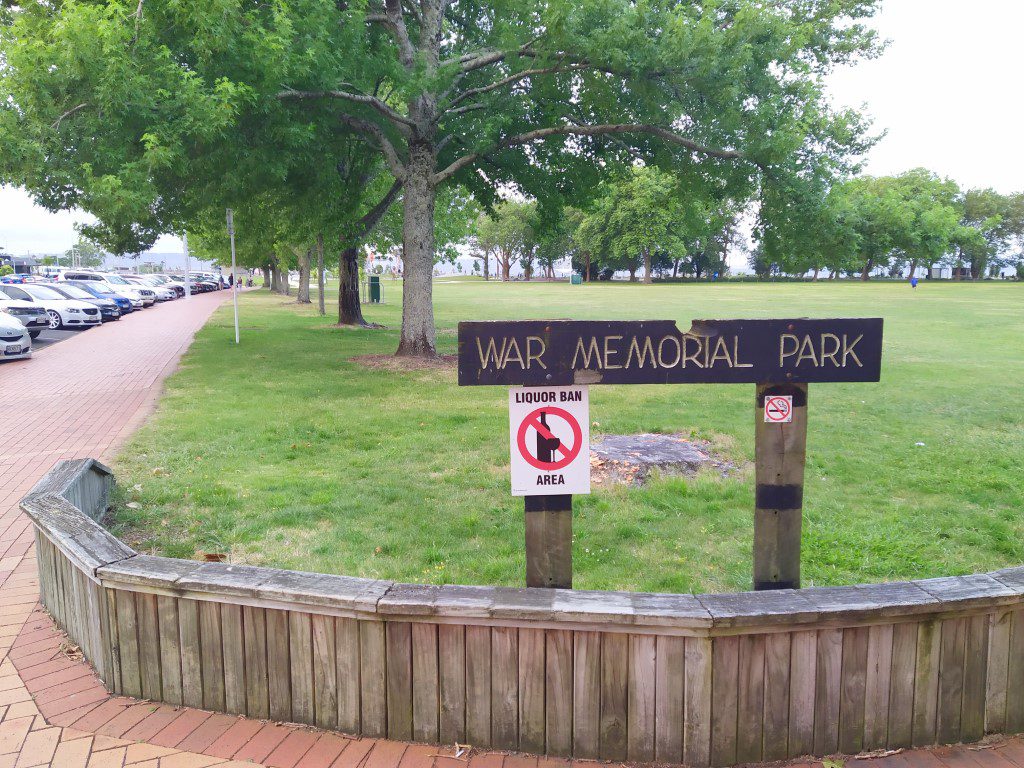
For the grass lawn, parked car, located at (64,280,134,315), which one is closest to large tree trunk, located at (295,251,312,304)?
parked car, located at (64,280,134,315)

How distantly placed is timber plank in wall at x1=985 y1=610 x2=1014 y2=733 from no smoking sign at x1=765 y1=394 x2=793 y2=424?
3.68 ft

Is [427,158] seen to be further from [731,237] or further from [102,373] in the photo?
[731,237]

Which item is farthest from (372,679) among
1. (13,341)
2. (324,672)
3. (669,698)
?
(13,341)

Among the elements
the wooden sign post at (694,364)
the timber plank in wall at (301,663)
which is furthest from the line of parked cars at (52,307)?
the wooden sign post at (694,364)

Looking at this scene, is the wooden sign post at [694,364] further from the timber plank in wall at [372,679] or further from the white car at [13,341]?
the white car at [13,341]

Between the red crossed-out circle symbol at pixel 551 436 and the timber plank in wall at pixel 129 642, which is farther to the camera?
the red crossed-out circle symbol at pixel 551 436

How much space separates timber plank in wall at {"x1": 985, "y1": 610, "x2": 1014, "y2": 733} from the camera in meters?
3.14

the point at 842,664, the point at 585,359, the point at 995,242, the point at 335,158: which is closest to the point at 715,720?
the point at 842,664

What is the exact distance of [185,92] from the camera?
11.1 m

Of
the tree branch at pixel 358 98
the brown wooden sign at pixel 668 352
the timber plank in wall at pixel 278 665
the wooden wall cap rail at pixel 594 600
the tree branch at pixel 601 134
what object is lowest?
the timber plank in wall at pixel 278 665

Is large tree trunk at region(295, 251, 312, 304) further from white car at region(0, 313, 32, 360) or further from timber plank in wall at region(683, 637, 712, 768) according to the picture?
timber plank in wall at region(683, 637, 712, 768)

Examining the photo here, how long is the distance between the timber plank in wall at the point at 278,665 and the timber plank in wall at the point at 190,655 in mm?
333

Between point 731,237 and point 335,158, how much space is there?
9302 centimetres

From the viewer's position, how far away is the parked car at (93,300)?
27962 mm
